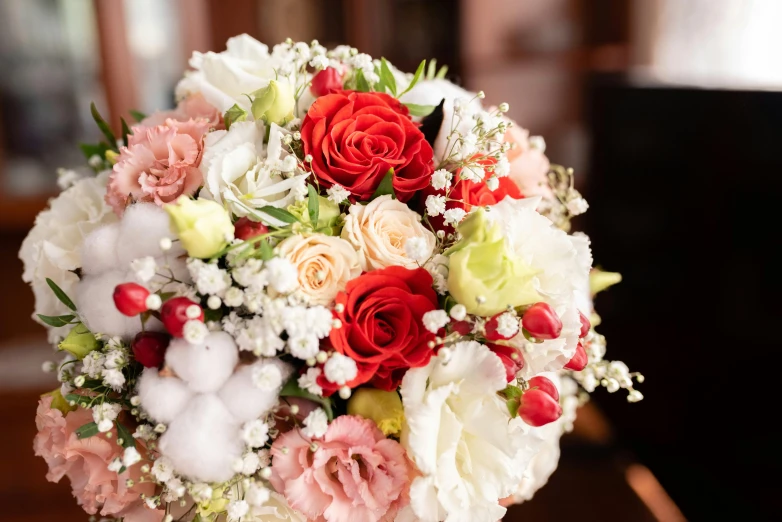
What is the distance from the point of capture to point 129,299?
1.61 feet

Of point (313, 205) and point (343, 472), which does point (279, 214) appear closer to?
point (313, 205)

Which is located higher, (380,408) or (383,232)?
(383,232)

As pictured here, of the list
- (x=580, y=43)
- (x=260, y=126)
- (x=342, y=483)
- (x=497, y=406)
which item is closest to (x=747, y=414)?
(x=497, y=406)

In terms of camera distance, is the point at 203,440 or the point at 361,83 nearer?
the point at 203,440

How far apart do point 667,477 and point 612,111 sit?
2.29ft

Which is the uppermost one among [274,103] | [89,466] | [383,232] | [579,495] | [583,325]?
[274,103]

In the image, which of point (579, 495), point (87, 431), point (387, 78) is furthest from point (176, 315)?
point (579, 495)

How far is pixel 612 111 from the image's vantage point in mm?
1251

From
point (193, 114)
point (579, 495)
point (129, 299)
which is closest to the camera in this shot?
point (129, 299)

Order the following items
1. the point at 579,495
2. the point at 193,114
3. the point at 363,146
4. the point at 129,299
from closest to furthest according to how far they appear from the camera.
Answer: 1. the point at 129,299
2. the point at 363,146
3. the point at 193,114
4. the point at 579,495

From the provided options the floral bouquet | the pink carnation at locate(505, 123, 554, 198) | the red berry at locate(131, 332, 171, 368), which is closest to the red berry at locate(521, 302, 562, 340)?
the floral bouquet

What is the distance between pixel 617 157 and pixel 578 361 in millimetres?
768

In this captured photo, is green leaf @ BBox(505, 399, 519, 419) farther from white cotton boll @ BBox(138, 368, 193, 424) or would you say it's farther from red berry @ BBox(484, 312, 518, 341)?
white cotton boll @ BBox(138, 368, 193, 424)

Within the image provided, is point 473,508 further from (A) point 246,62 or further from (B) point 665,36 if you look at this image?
(B) point 665,36
